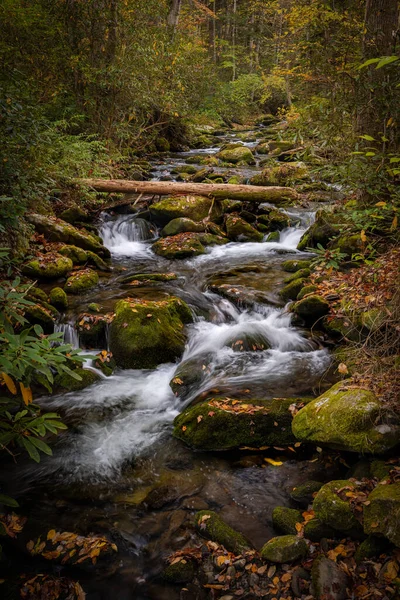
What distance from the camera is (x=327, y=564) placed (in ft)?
9.17

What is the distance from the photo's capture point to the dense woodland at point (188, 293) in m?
2.98

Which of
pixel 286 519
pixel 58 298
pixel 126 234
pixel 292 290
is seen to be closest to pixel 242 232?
pixel 126 234

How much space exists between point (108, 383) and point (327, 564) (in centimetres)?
393

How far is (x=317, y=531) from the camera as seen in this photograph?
3.08m

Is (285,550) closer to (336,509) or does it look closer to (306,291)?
(336,509)

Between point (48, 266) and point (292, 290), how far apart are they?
5.11 metres

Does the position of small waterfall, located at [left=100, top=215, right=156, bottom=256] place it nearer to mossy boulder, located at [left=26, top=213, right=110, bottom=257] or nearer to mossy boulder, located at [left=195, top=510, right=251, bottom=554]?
mossy boulder, located at [left=26, top=213, right=110, bottom=257]

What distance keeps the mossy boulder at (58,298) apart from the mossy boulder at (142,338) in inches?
51.8

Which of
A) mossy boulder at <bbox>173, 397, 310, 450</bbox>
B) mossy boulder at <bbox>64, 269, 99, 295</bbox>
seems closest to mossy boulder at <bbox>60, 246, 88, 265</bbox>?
mossy boulder at <bbox>64, 269, 99, 295</bbox>

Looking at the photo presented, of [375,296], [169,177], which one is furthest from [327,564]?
[169,177]

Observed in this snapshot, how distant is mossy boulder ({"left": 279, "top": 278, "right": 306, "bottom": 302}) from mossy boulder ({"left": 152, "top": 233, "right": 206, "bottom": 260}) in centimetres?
331

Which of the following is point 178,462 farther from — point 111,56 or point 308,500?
point 111,56

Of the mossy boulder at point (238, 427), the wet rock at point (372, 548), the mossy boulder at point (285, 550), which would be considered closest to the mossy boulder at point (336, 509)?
the wet rock at point (372, 548)

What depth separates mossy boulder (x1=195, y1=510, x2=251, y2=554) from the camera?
324cm
